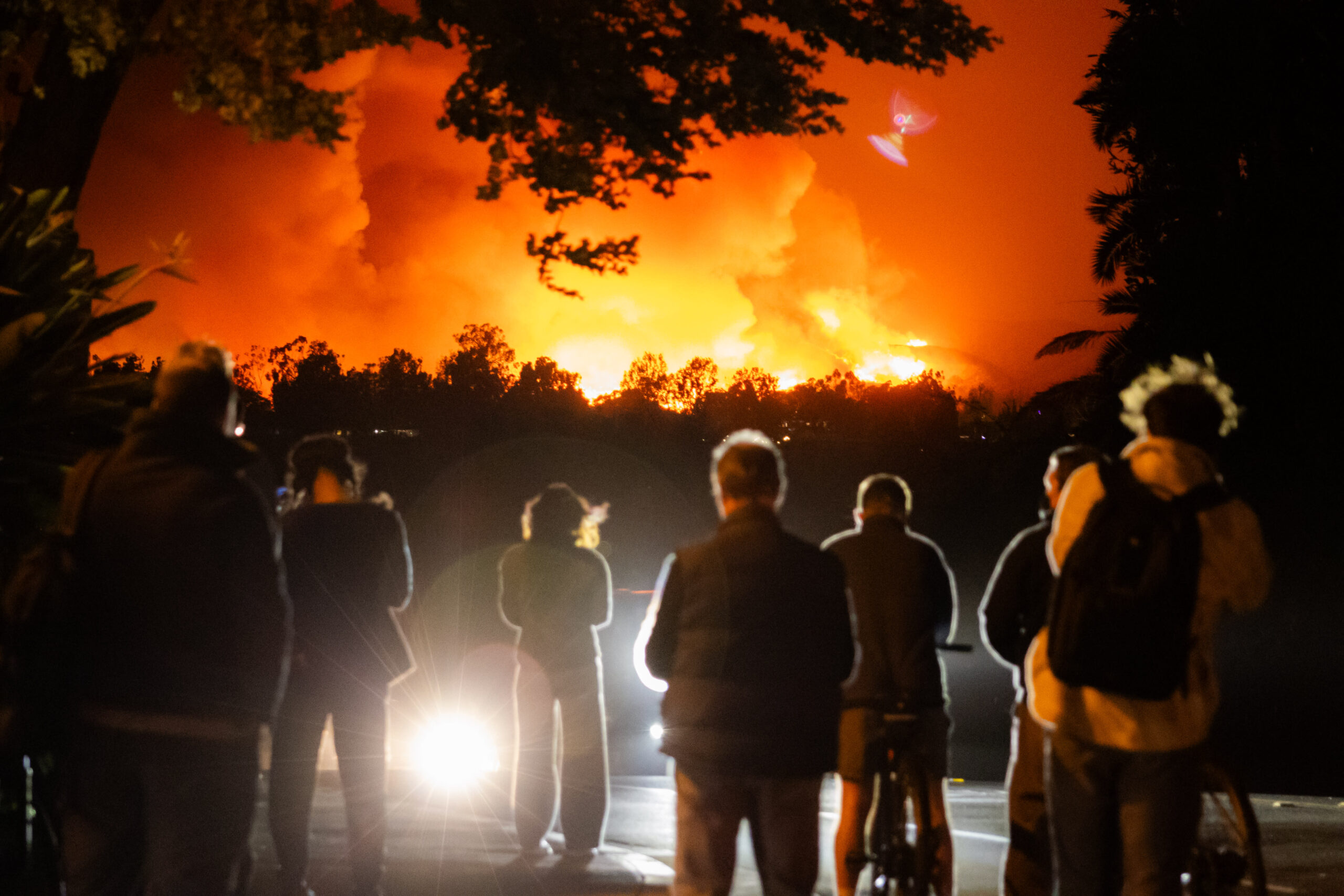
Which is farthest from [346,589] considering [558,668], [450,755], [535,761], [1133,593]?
[450,755]

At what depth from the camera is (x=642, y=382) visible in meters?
104

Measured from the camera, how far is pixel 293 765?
6.09m

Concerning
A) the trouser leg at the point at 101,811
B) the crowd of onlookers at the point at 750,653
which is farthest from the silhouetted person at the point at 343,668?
the trouser leg at the point at 101,811

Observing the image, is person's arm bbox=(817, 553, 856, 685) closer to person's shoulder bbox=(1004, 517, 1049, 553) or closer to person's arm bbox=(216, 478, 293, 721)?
person's shoulder bbox=(1004, 517, 1049, 553)

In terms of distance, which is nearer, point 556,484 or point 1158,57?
point 556,484

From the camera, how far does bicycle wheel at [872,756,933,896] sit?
5812mm

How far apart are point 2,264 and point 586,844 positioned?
428 centimetres

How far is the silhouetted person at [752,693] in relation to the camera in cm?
420

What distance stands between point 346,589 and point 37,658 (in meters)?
2.42

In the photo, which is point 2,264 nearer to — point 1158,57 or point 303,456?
point 303,456

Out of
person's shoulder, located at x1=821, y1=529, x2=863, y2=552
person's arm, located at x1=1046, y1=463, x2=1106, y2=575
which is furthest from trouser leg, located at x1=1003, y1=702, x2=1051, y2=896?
person's arm, located at x1=1046, y1=463, x2=1106, y2=575

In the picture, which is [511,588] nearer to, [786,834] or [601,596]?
[601,596]

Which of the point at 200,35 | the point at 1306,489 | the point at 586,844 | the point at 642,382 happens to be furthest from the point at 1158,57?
the point at 642,382

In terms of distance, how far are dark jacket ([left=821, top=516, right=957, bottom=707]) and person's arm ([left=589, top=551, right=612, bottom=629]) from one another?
194cm
